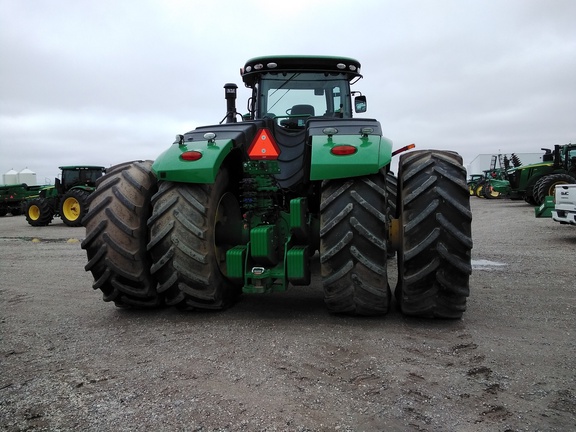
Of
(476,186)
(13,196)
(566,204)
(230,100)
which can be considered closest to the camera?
(230,100)

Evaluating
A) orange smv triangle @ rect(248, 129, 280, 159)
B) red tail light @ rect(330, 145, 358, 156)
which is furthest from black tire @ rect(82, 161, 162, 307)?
red tail light @ rect(330, 145, 358, 156)

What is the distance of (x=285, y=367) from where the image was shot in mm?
2906

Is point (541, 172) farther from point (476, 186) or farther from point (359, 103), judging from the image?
point (359, 103)

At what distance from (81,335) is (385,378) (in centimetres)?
239

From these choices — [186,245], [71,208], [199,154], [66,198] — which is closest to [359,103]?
[199,154]

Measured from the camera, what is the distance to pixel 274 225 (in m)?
4.18

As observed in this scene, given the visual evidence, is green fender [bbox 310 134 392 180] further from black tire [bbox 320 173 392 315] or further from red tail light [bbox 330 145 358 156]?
black tire [bbox 320 173 392 315]

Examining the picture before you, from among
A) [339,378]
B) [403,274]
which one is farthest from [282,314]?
[339,378]

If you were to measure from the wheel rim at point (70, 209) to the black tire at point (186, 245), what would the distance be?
14278 mm

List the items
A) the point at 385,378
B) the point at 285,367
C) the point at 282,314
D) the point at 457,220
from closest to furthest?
1. the point at 385,378
2. the point at 285,367
3. the point at 457,220
4. the point at 282,314

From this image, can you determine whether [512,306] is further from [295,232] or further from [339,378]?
[339,378]

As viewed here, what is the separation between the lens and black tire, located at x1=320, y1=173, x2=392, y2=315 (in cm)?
356

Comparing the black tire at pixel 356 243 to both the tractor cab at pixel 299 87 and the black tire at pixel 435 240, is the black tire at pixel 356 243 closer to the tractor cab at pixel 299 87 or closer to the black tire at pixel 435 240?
the black tire at pixel 435 240

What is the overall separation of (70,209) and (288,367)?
1601 centimetres
